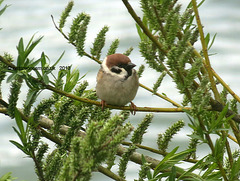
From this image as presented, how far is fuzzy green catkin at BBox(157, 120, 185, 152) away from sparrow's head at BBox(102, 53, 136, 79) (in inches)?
24.5

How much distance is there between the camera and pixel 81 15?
1380 mm

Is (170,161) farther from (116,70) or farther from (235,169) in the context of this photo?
(116,70)

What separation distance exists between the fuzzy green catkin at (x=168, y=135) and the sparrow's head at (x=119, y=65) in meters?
0.62

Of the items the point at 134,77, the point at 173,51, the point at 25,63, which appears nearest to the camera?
the point at 173,51

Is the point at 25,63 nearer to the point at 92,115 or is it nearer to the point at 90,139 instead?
the point at 92,115

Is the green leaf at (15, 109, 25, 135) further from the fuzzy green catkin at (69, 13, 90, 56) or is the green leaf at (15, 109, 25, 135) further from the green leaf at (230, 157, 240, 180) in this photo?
the green leaf at (230, 157, 240, 180)

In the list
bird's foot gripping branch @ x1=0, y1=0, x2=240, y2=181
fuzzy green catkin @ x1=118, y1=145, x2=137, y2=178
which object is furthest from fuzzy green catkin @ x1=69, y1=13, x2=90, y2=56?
fuzzy green catkin @ x1=118, y1=145, x2=137, y2=178

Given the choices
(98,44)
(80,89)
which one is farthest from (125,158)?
(98,44)

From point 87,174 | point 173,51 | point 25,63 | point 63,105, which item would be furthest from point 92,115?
point 87,174

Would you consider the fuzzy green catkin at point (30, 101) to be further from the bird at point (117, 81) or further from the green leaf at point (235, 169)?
the bird at point (117, 81)

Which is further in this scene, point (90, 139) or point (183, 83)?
point (183, 83)

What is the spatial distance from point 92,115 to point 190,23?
1.28 feet

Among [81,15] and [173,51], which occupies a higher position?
[81,15]

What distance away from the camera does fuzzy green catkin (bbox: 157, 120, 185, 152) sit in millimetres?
1177
